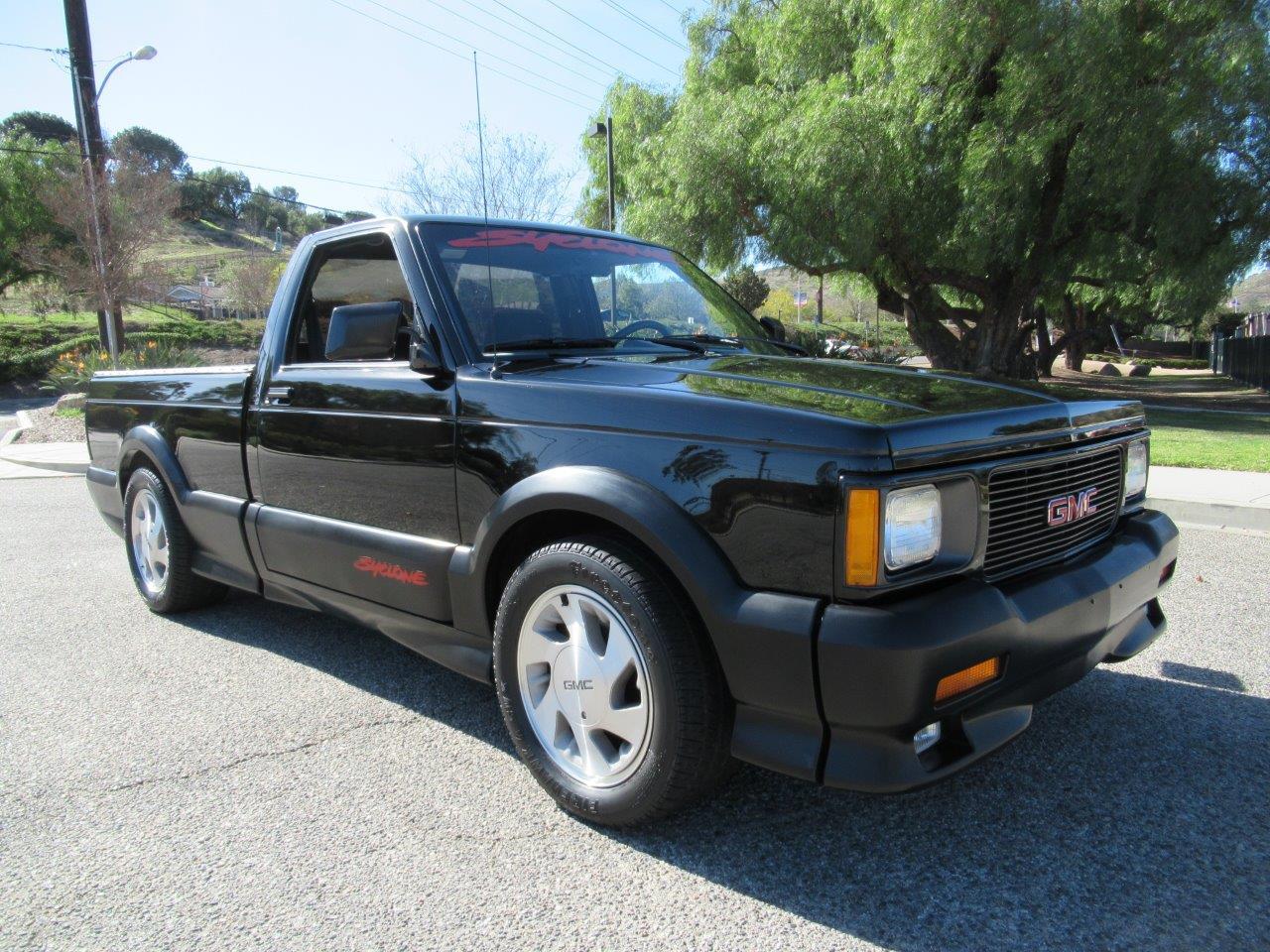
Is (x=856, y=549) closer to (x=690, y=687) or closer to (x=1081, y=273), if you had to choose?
(x=690, y=687)

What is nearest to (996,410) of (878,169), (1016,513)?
(1016,513)

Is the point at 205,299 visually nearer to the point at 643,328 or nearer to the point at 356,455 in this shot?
the point at 356,455

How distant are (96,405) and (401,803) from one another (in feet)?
12.1

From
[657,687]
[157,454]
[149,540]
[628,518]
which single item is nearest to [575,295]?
[628,518]

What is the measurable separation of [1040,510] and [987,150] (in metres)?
15.0

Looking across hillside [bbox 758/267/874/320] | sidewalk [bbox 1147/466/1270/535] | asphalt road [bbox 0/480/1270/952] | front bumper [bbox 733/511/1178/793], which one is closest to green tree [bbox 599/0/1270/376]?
sidewalk [bbox 1147/466/1270/535]

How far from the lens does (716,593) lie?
7.37ft

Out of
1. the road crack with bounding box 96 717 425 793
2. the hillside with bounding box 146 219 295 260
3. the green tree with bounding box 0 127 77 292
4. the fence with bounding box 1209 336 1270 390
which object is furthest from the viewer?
the hillside with bounding box 146 219 295 260

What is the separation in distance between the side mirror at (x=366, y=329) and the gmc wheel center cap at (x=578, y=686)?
1.23 metres

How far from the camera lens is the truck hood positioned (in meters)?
2.18

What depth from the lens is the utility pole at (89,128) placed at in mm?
17672

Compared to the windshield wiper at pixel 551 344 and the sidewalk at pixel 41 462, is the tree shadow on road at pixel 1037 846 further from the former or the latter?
the sidewalk at pixel 41 462

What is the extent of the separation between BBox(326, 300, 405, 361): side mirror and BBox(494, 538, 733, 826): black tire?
97 cm

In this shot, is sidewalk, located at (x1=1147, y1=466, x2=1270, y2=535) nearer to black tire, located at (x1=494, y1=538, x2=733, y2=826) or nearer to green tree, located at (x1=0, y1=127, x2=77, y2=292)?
black tire, located at (x1=494, y1=538, x2=733, y2=826)
